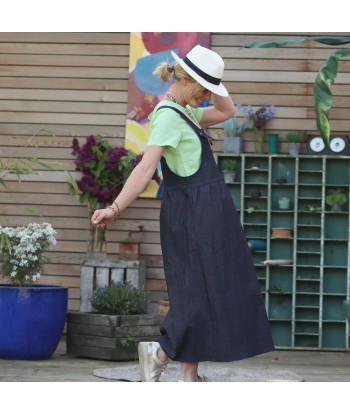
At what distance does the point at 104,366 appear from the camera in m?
5.90

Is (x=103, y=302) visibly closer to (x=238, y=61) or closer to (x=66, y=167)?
(x=66, y=167)

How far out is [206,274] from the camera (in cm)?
395

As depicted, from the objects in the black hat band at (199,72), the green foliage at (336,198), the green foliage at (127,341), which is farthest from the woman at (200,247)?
the green foliage at (336,198)

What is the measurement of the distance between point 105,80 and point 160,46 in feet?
1.54

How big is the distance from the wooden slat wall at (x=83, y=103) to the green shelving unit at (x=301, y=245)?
265 mm

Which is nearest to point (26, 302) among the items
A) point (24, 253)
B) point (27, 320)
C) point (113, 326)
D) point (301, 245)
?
point (27, 320)

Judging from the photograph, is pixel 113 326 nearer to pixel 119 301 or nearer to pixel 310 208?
pixel 119 301

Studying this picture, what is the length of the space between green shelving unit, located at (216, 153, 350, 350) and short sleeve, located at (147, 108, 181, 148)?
321cm

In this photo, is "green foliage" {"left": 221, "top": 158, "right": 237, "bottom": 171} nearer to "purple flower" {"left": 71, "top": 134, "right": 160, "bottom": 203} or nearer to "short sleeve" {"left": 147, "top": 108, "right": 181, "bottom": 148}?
"purple flower" {"left": 71, "top": 134, "right": 160, "bottom": 203}

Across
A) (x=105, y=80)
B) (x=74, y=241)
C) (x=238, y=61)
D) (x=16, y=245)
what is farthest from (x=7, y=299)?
(x=238, y=61)

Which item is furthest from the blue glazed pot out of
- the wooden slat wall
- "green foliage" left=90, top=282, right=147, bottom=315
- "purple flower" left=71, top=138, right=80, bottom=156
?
"purple flower" left=71, top=138, right=80, bottom=156

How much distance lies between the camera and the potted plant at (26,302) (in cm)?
600

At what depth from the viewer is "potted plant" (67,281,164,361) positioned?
6.08 metres

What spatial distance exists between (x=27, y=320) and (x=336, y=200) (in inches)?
93.1
